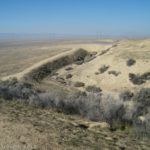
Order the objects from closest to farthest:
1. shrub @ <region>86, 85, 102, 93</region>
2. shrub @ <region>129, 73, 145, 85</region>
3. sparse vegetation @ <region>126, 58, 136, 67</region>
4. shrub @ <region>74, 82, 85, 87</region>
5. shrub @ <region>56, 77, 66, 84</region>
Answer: shrub @ <region>86, 85, 102, 93</region>
shrub @ <region>129, 73, 145, 85</region>
shrub @ <region>74, 82, 85, 87</region>
shrub @ <region>56, 77, 66, 84</region>
sparse vegetation @ <region>126, 58, 136, 67</region>

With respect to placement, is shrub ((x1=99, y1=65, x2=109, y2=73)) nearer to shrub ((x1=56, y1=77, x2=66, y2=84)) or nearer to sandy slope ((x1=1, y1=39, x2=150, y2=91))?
sandy slope ((x1=1, y1=39, x2=150, y2=91))

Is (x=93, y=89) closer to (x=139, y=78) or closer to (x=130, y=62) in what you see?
(x=139, y=78)

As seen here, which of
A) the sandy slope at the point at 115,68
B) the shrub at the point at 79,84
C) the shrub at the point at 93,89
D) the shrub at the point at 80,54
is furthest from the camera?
the shrub at the point at 80,54

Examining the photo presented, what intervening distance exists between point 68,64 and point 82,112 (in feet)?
111

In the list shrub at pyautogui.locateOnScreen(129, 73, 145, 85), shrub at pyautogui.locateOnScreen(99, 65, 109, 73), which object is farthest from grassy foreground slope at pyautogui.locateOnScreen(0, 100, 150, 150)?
shrub at pyautogui.locateOnScreen(99, 65, 109, 73)

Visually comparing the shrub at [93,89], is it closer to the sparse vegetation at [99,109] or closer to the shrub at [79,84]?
the shrub at [79,84]

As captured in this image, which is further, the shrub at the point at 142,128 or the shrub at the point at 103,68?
the shrub at the point at 103,68

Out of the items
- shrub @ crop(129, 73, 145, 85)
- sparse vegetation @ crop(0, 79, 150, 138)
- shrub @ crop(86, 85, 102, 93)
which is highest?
sparse vegetation @ crop(0, 79, 150, 138)

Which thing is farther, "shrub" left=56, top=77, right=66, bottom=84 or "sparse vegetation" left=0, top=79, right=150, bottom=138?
"shrub" left=56, top=77, right=66, bottom=84

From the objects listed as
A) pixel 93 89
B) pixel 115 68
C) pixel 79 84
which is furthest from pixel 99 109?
pixel 115 68

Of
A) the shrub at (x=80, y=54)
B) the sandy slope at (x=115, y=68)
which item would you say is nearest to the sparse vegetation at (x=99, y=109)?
the sandy slope at (x=115, y=68)

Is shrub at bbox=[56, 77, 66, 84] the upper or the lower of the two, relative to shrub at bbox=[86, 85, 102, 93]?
lower

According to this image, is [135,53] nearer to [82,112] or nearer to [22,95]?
[22,95]

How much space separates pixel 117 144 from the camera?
357 inches
